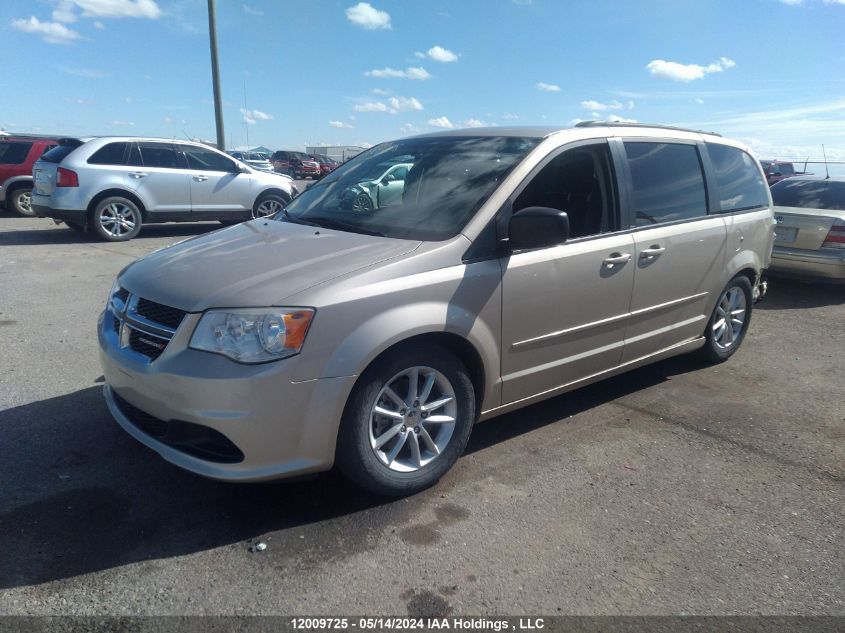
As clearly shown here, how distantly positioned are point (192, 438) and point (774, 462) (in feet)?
10.5

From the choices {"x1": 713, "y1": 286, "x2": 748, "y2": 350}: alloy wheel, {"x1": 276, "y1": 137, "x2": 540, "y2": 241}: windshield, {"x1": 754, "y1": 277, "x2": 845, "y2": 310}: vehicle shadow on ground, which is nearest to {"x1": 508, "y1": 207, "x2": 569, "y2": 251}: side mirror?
{"x1": 276, "y1": 137, "x2": 540, "y2": 241}: windshield

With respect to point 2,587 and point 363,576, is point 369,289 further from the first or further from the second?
point 2,587

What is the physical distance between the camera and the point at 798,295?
8.55 metres

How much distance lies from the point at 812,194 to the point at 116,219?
1070 centimetres

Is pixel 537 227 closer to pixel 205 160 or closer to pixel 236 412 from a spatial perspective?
pixel 236 412

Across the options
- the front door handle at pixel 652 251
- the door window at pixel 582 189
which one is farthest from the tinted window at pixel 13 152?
the front door handle at pixel 652 251

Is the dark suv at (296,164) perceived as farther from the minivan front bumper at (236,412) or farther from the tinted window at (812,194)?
the minivan front bumper at (236,412)

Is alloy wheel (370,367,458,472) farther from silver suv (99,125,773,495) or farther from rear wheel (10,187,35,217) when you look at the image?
rear wheel (10,187,35,217)

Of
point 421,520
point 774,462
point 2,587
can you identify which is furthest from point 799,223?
point 2,587

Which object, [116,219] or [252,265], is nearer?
[252,265]

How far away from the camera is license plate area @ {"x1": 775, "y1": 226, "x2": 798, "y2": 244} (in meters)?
8.33

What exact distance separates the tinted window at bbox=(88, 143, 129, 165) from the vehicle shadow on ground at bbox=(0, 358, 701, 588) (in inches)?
318

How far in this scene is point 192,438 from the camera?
9.52 feet

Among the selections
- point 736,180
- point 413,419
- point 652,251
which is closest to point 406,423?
point 413,419
